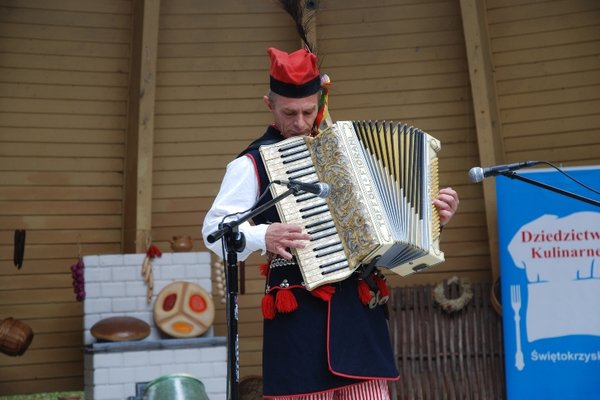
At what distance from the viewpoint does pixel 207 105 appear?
6.34 metres

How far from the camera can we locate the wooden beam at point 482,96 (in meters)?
5.97

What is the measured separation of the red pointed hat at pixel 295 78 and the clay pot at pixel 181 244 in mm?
2997

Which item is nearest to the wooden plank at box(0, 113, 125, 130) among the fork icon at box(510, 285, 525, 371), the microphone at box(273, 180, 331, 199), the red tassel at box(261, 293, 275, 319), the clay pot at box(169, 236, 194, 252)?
the clay pot at box(169, 236, 194, 252)

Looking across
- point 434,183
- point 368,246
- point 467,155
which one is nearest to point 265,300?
point 368,246

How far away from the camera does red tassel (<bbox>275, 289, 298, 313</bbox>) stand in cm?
269

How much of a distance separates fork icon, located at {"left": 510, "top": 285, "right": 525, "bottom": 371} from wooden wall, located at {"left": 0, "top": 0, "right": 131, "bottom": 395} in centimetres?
254

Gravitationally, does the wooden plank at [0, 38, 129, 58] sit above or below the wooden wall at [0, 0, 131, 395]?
above

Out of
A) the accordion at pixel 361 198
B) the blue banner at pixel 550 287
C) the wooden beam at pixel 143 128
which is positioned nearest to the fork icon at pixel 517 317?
the blue banner at pixel 550 287

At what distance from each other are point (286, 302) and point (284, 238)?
195 millimetres

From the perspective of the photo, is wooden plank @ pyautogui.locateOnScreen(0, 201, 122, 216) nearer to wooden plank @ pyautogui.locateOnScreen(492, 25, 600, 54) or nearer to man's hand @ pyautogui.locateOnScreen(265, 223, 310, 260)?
wooden plank @ pyautogui.locateOnScreen(492, 25, 600, 54)

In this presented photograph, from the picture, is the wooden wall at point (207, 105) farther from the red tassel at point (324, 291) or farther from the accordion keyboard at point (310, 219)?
the red tassel at point (324, 291)

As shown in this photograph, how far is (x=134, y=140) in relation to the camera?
6.04 meters

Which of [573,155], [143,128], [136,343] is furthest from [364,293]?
[573,155]

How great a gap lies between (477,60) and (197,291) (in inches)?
88.3
